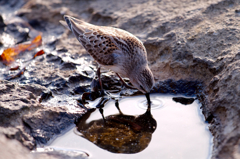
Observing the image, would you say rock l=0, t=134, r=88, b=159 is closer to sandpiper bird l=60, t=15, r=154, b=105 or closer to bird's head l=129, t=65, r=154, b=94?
bird's head l=129, t=65, r=154, b=94

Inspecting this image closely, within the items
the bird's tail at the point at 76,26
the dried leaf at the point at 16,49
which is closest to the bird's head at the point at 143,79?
the bird's tail at the point at 76,26

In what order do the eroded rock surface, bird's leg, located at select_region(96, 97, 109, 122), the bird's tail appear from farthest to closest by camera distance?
1. the bird's tail
2. bird's leg, located at select_region(96, 97, 109, 122)
3. the eroded rock surface

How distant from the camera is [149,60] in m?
7.13

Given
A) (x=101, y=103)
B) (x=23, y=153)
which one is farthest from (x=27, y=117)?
(x=101, y=103)

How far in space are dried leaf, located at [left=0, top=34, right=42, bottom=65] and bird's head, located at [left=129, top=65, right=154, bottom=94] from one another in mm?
3703

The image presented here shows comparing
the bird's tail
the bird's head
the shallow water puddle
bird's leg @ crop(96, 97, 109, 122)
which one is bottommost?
the shallow water puddle

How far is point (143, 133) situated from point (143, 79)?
1292 mm

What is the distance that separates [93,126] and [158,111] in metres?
1.48

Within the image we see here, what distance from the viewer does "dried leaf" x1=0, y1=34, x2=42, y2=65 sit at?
7.41m

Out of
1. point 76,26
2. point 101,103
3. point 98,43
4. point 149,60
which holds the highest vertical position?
point 76,26

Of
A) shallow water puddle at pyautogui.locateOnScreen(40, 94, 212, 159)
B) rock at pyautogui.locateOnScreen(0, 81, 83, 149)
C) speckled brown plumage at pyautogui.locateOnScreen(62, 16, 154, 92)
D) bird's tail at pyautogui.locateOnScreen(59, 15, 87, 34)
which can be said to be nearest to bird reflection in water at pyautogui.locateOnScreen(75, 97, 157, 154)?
shallow water puddle at pyautogui.locateOnScreen(40, 94, 212, 159)

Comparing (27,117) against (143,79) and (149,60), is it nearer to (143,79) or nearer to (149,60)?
(143,79)

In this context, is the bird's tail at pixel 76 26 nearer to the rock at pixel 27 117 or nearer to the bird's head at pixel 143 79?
the bird's head at pixel 143 79

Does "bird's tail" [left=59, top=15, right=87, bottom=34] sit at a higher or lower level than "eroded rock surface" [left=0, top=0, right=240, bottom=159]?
higher
